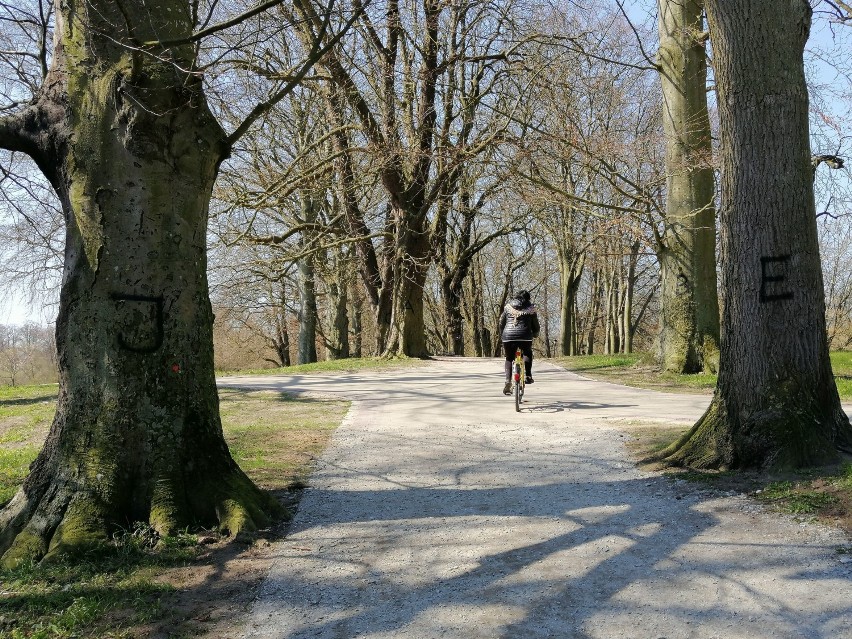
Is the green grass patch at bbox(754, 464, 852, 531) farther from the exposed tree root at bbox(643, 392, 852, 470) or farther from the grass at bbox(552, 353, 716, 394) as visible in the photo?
the grass at bbox(552, 353, 716, 394)

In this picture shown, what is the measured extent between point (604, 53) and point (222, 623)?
16762mm

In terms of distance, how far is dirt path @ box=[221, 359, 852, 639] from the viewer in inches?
149

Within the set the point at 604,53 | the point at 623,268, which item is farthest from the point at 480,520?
the point at 623,268

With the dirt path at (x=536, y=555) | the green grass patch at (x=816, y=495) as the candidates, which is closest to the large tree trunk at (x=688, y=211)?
the dirt path at (x=536, y=555)

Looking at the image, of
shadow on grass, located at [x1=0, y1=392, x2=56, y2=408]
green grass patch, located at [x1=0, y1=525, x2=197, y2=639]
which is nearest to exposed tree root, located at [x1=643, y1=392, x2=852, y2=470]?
green grass patch, located at [x1=0, y1=525, x2=197, y2=639]

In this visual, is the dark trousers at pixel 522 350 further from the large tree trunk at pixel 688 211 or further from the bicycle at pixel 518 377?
the large tree trunk at pixel 688 211

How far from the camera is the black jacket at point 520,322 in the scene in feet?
35.4

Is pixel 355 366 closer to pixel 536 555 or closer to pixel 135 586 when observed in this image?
pixel 536 555

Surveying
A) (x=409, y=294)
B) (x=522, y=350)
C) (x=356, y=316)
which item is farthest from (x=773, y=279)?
(x=356, y=316)

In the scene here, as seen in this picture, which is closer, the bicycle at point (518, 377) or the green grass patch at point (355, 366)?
the bicycle at point (518, 377)

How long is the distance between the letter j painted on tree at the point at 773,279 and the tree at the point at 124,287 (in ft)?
15.1

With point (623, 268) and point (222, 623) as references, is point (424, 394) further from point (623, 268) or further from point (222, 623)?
point (623, 268)

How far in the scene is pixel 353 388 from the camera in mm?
14766

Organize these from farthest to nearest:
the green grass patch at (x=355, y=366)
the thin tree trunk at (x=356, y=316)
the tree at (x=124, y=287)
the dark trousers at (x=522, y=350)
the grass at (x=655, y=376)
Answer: the thin tree trunk at (x=356, y=316), the green grass patch at (x=355, y=366), the grass at (x=655, y=376), the dark trousers at (x=522, y=350), the tree at (x=124, y=287)
